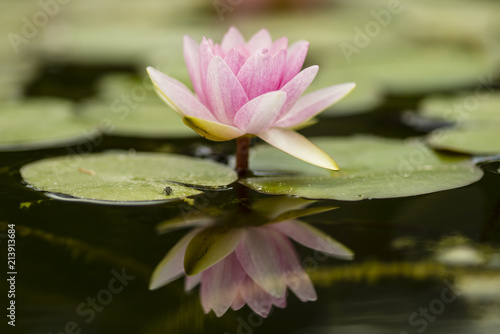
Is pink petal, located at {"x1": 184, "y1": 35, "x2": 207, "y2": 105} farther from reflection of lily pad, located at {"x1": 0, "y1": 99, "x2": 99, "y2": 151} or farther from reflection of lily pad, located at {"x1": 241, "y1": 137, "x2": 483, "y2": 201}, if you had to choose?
reflection of lily pad, located at {"x1": 0, "y1": 99, "x2": 99, "y2": 151}

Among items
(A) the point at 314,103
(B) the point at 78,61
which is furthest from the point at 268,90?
(B) the point at 78,61

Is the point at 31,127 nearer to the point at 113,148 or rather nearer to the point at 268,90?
the point at 113,148

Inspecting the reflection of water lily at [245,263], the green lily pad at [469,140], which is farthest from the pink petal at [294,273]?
the green lily pad at [469,140]

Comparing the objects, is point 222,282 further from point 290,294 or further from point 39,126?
point 39,126

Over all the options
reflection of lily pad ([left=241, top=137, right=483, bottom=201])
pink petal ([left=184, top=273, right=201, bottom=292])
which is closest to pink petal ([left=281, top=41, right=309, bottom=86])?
reflection of lily pad ([left=241, top=137, right=483, bottom=201])

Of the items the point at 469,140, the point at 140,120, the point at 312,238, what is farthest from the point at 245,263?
the point at 140,120

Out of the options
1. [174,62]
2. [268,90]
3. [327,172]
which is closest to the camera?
[268,90]

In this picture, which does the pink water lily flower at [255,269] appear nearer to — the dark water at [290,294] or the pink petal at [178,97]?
the dark water at [290,294]
